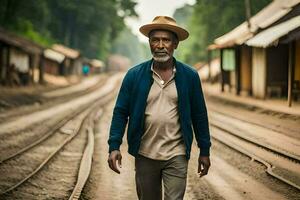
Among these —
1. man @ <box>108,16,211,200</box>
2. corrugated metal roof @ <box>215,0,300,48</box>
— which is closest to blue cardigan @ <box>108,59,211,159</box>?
man @ <box>108,16,211,200</box>

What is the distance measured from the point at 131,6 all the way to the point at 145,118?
85.1m

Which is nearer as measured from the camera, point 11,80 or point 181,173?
point 181,173

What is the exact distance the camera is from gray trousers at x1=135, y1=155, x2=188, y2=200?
4.44 m

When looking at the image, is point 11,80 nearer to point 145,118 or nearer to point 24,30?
point 24,30

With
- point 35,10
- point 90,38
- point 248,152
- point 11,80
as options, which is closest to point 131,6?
point 90,38

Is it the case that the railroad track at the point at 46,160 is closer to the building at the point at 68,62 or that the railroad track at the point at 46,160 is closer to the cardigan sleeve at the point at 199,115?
the cardigan sleeve at the point at 199,115

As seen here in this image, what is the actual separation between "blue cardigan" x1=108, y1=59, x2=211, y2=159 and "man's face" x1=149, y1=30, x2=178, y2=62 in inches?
4.8

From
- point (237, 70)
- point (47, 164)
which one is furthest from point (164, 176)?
point (237, 70)

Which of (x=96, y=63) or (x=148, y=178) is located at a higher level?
(x=96, y=63)

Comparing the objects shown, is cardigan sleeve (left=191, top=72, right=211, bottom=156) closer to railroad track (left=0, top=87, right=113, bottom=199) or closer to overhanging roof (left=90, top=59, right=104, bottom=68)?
railroad track (left=0, top=87, right=113, bottom=199)

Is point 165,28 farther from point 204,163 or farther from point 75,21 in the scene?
point 75,21

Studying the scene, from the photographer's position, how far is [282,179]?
9000 mm

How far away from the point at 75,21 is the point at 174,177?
7239 centimetres

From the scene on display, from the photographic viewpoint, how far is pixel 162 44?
448 cm
